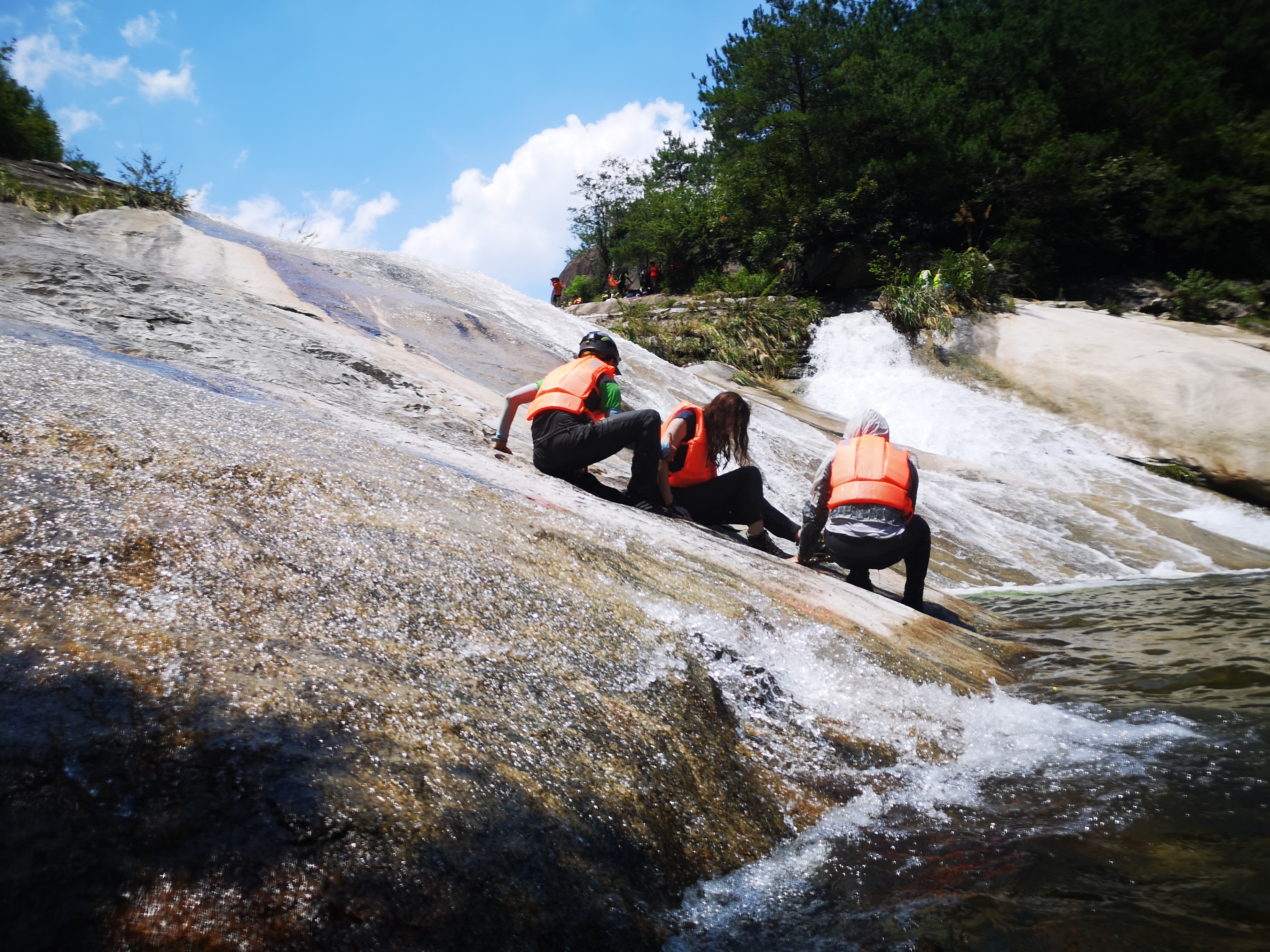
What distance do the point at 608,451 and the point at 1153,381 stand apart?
1301cm

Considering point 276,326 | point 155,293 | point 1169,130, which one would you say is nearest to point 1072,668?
point 276,326

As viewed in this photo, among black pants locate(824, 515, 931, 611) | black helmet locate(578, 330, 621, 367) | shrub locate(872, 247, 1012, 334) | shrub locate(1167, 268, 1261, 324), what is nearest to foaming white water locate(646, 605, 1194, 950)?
black pants locate(824, 515, 931, 611)

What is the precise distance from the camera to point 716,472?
6480 mm

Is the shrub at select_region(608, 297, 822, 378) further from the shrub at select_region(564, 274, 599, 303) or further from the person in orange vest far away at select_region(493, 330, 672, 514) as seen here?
the shrub at select_region(564, 274, 599, 303)

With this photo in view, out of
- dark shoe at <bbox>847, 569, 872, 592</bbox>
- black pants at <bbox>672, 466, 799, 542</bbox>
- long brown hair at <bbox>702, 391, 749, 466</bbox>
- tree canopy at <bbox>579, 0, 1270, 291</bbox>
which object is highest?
tree canopy at <bbox>579, 0, 1270, 291</bbox>

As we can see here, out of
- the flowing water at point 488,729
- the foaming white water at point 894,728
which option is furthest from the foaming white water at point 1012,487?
the foaming white water at point 894,728

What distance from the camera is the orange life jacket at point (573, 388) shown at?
18.7ft

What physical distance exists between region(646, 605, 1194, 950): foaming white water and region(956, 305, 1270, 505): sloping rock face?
12.0 meters

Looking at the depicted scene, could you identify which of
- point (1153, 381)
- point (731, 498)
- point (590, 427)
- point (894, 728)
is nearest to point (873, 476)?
point (731, 498)

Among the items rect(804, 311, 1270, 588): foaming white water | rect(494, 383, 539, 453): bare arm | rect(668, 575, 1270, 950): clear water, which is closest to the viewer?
rect(668, 575, 1270, 950): clear water

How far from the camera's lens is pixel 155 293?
6.98 m

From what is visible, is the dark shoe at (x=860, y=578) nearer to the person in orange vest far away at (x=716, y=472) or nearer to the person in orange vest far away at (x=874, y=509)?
the person in orange vest far away at (x=874, y=509)

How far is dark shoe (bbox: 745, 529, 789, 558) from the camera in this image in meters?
6.16

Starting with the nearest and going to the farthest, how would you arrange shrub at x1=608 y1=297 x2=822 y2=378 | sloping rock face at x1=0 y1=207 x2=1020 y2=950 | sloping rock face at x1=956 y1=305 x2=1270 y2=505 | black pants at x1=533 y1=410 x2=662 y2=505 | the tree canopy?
sloping rock face at x1=0 y1=207 x2=1020 y2=950 → black pants at x1=533 y1=410 x2=662 y2=505 → sloping rock face at x1=956 y1=305 x2=1270 y2=505 → shrub at x1=608 y1=297 x2=822 y2=378 → the tree canopy
